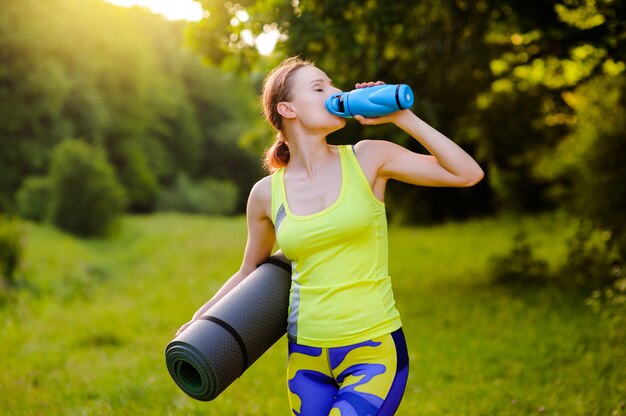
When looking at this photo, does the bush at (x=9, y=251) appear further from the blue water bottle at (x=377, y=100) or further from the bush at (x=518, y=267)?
the blue water bottle at (x=377, y=100)

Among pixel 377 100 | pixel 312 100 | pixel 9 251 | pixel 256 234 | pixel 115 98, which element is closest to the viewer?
pixel 377 100

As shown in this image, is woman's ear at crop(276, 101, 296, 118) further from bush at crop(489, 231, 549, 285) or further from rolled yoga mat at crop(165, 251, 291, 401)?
bush at crop(489, 231, 549, 285)

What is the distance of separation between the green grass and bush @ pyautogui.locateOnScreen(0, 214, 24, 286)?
1.69 ft

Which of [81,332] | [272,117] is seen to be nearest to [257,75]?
[81,332]

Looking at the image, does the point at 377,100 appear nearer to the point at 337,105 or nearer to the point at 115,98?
the point at 337,105

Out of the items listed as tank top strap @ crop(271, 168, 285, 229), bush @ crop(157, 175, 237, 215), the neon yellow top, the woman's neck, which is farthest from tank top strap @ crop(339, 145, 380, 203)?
bush @ crop(157, 175, 237, 215)

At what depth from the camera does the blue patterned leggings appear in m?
2.71

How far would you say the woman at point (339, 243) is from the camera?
275 cm

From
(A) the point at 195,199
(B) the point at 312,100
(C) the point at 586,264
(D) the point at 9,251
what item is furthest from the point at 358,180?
(A) the point at 195,199

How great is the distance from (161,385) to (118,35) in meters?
37.3

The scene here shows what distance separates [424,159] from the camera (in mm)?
2920

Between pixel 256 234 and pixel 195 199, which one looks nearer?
pixel 256 234

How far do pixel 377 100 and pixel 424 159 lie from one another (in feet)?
1.14

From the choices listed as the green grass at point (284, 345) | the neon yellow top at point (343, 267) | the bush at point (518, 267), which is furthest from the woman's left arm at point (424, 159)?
the bush at point (518, 267)
